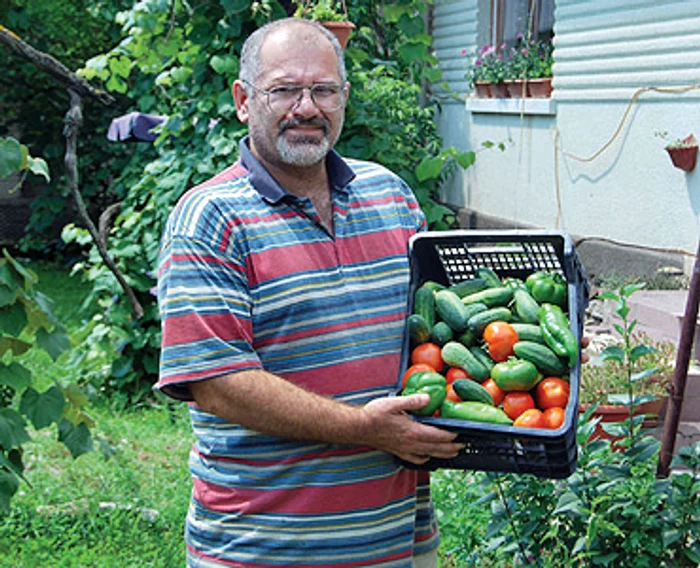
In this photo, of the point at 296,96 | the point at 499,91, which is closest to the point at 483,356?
the point at 296,96

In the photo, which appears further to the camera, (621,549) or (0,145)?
(0,145)

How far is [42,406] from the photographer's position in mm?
3537

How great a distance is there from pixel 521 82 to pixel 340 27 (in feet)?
11.9

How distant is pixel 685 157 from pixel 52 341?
171 inches

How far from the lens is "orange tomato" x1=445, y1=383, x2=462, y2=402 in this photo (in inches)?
91.8

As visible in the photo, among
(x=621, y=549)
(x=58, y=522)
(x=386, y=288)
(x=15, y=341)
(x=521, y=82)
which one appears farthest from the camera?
(x=521, y=82)

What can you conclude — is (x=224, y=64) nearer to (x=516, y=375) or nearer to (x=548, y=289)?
(x=548, y=289)

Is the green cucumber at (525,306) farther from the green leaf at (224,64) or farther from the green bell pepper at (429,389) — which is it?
the green leaf at (224,64)

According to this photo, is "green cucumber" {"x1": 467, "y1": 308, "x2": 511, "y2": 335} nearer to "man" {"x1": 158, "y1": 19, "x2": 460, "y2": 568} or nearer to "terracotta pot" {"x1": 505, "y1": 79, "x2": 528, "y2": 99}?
"man" {"x1": 158, "y1": 19, "x2": 460, "y2": 568}

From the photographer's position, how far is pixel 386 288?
256cm

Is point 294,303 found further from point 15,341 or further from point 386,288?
point 15,341

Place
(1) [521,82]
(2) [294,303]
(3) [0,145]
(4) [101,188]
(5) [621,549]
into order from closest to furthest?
(2) [294,303], (5) [621,549], (3) [0,145], (1) [521,82], (4) [101,188]

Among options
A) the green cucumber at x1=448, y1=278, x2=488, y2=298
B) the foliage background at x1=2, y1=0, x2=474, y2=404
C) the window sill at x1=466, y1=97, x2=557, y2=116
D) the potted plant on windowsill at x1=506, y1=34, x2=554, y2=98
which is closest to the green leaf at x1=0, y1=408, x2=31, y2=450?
the green cucumber at x1=448, y1=278, x2=488, y2=298

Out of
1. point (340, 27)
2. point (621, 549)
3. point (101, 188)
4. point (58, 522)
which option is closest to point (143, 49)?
point (340, 27)
